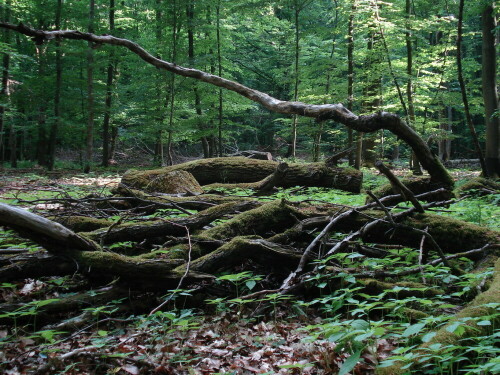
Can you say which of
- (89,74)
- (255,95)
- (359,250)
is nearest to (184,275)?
(359,250)

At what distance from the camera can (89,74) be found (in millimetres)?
15656

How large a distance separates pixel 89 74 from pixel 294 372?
631 inches

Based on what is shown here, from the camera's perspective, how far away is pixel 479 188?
23.4 ft

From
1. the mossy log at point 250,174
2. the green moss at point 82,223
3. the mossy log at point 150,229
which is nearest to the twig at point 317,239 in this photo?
the mossy log at point 150,229

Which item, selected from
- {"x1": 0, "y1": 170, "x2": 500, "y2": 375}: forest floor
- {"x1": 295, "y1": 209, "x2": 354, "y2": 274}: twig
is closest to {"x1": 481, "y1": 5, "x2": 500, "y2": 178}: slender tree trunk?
{"x1": 295, "y1": 209, "x2": 354, "y2": 274}: twig

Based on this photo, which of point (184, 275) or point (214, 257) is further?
point (214, 257)

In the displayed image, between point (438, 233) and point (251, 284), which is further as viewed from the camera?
point (438, 233)

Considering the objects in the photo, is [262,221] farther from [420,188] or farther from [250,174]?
[250,174]

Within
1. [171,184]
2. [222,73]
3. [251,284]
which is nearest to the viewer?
[251,284]

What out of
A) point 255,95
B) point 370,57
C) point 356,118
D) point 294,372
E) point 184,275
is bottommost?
point 294,372

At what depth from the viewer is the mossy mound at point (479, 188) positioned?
6.91 meters

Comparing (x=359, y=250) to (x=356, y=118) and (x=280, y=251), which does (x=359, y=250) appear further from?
(x=356, y=118)

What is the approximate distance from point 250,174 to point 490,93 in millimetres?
8151

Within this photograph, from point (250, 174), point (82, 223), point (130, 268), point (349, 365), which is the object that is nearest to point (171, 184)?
point (250, 174)
